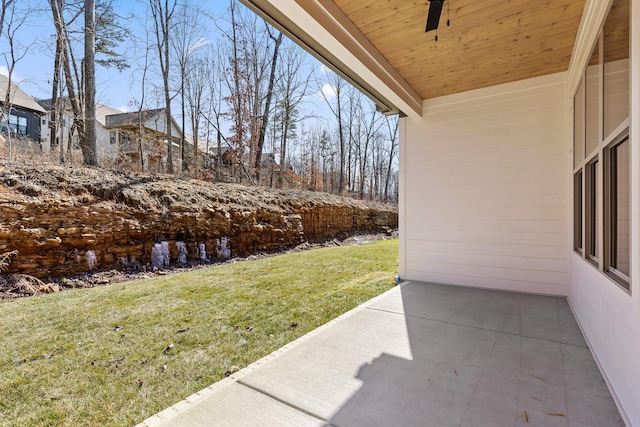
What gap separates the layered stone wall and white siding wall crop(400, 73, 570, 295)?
428 centimetres

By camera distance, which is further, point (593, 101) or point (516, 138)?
point (516, 138)

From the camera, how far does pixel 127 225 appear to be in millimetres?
5633

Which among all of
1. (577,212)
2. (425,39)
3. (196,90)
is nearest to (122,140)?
(196,90)

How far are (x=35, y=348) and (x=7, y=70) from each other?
766 centimetres

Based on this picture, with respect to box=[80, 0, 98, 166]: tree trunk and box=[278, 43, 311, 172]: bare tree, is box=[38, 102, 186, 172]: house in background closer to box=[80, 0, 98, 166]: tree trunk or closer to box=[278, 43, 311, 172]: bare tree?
box=[80, 0, 98, 166]: tree trunk

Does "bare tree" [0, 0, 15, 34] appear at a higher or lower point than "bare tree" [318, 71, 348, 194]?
lower

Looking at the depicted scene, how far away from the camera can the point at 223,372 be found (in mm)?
2240

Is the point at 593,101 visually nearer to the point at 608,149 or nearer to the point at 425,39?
the point at 608,149

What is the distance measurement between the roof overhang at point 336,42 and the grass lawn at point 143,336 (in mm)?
2683

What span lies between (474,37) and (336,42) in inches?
58.9

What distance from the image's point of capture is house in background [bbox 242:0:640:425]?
1876mm

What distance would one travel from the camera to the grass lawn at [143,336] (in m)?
1.91

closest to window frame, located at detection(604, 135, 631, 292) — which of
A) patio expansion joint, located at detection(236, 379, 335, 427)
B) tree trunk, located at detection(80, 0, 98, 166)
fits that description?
patio expansion joint, located at detection(236, 379, 335, 427)

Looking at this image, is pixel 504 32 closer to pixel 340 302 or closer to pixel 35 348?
pixel 340 302
